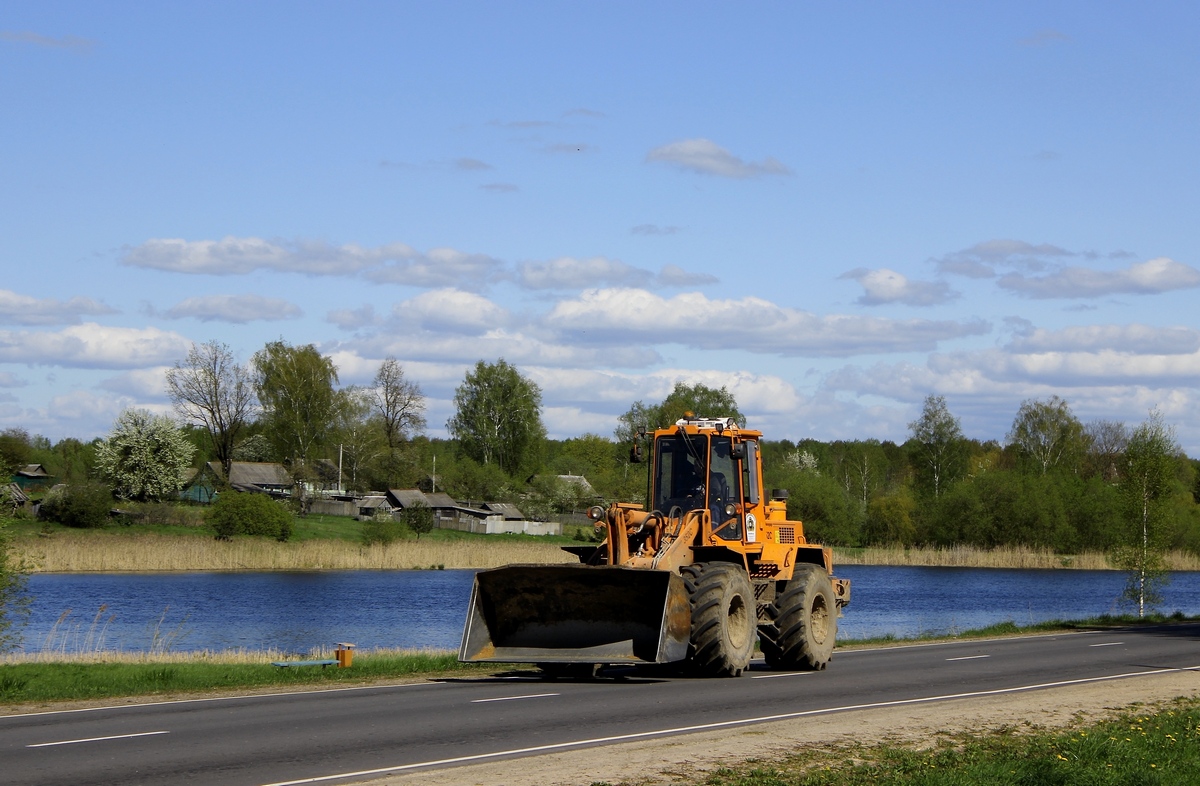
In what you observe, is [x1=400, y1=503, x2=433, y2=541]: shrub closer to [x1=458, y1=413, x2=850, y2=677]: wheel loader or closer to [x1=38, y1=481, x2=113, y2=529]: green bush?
[x1=38, y1=481, x2=113, y2=529]: green bush

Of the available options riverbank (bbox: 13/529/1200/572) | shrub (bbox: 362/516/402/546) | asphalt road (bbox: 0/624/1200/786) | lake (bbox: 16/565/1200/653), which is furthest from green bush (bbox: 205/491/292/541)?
asphalt road (bbox: 0/624/1200/786)

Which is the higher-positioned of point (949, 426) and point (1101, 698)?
point (949, 426)

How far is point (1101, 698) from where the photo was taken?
1800 centimetres

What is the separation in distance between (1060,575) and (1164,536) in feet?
118

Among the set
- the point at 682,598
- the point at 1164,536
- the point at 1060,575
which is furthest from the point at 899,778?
the point at 1060,575

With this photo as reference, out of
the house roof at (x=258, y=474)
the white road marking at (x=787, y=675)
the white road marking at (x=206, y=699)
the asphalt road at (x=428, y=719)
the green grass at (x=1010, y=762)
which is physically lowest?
the white road marking at (x=206, y=699)

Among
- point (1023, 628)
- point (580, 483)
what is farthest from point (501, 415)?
point (1023, 628)

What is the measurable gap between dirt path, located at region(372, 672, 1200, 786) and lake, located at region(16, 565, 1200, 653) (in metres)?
17.3

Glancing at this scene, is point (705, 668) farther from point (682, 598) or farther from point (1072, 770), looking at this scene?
point (1072, 770)

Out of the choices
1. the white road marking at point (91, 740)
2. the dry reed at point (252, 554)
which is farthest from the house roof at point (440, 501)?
the white road marking at point (91, 740)

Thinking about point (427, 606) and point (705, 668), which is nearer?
point (705, 668)

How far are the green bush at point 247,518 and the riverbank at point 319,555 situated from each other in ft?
4.03

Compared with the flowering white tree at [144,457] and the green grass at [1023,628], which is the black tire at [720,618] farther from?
the flowering white tree at [144,457]

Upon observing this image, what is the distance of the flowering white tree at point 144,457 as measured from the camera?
300ft
